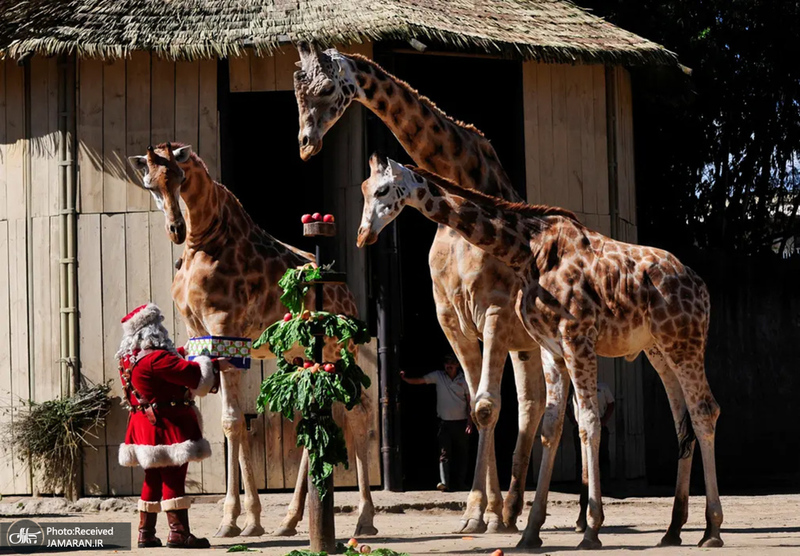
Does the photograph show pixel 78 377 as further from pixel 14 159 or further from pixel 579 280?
pixel 579 280

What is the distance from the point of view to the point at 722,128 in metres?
20.6

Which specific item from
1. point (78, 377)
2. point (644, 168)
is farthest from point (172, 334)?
point (644, 168)

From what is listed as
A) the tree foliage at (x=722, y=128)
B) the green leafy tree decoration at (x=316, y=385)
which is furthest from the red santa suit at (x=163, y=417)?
the tree foliage at (x=722, y=128)

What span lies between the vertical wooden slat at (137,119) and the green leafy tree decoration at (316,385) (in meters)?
6.22

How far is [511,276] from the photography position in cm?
995

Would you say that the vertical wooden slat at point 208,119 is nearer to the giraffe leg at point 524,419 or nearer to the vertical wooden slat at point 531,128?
the vertical wooden slat at point 531,128

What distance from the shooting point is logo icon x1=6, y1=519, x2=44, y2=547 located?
931 cm

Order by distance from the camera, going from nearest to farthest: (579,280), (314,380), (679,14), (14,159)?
(314,380)
(579,280)
(14,159)
(679,14)

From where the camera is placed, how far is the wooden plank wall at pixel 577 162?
14.9 m

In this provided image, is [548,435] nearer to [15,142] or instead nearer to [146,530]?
[146,530]

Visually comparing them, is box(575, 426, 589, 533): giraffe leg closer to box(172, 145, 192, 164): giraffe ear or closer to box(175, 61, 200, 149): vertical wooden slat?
box(172, 145, 192, 164): giraffe ear

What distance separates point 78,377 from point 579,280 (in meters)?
7.23

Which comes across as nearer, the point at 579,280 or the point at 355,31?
the point at 579,280

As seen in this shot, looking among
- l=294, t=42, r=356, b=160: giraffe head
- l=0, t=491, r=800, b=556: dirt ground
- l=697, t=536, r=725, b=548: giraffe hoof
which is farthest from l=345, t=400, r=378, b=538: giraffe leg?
l=697, t=536, r=725, b=548: giraffe hoof
